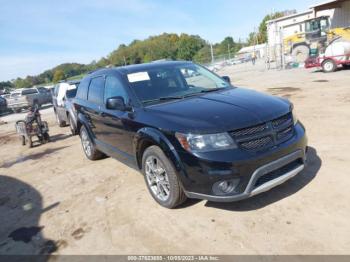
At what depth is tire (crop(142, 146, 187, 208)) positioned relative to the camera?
3.79m

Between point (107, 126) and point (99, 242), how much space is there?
2101mm

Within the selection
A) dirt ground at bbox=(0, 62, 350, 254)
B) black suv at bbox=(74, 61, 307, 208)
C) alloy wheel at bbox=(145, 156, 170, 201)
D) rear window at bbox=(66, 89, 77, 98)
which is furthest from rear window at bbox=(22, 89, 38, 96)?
alloy wheel at bbox=(145, 156, 170, 201)

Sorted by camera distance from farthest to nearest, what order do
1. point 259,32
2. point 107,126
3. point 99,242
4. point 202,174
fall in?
point 259,32, point 107,126, point 99,242, point 202,174

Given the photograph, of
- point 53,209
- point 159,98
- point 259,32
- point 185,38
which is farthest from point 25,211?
point 185,38

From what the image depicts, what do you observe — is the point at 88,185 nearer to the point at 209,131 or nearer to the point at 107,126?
the point at 107,126

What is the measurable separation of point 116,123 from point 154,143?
3.64 feet

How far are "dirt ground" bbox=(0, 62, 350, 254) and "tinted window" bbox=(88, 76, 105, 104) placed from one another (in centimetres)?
132

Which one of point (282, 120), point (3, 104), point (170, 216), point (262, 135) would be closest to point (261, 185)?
point (262, 135)

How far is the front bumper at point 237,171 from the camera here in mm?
3377

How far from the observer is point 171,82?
4.87 metres

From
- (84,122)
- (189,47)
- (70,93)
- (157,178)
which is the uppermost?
(189,47)

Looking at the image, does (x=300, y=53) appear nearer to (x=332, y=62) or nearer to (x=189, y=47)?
(x=332, y=62)

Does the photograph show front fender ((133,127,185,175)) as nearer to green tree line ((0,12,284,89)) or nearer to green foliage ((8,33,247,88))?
green tree line ((0,12,284,89))

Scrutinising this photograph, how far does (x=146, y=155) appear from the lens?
4.18 metres
